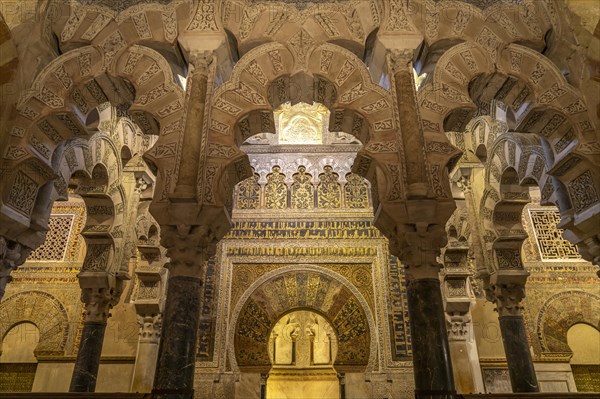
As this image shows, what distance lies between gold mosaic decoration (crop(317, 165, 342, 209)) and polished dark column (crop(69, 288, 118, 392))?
179 inches

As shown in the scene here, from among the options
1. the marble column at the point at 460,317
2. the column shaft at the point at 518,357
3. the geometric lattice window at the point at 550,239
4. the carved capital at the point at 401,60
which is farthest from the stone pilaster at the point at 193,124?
the geometric lattice window at the point at 550,239

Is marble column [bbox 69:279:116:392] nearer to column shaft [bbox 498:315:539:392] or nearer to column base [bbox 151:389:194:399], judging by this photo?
column base [bbox 151:389:194:399]

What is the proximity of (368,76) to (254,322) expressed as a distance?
530cm

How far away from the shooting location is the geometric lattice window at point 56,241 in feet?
29.6

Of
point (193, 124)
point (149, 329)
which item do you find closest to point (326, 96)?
point (193, 124)

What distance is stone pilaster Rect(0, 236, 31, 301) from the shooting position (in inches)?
149

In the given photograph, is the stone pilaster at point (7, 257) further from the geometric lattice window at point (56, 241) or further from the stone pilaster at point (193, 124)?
the geometric lattice window at point (56, 241)

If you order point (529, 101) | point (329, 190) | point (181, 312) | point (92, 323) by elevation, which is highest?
point (329, 190)

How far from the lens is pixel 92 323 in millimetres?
5492

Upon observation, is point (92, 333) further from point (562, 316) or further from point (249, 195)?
point (562, 316)

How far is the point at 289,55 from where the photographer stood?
4371 millimetres

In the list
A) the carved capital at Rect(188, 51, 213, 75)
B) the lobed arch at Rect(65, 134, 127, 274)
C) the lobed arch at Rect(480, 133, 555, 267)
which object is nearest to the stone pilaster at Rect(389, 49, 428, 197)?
the carved capital at Rect(188, 51, 213, 75)

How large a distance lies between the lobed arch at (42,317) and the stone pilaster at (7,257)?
16.4 feet

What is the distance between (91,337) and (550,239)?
28.3ft
